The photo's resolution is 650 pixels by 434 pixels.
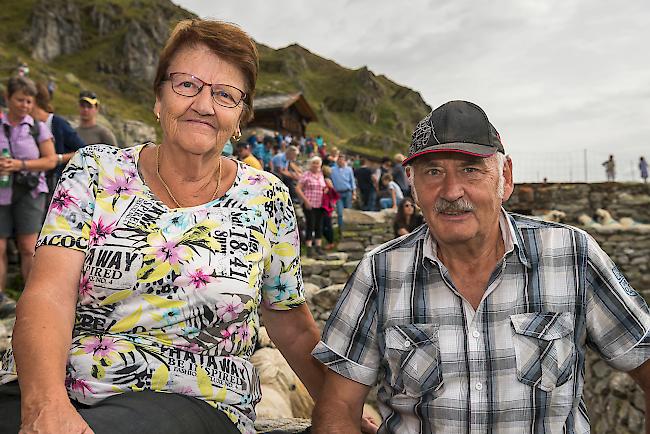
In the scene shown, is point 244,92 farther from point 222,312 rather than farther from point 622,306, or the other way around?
point 622,306

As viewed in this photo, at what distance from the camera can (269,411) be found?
400cm

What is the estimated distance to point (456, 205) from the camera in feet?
6.21

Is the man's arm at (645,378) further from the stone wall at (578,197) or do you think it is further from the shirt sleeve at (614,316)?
the stone wall at (578,197)

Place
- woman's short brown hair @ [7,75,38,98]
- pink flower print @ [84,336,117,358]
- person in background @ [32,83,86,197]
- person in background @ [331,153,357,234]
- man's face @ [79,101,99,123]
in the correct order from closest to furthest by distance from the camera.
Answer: pink flower print @ [84,336,117,358]
woman's short brown hair @ [7,75,38,98]
person in background @ [32,83,86,197]
man's face @ [79,101,99,123]
person in background @ [331,153,357,234]

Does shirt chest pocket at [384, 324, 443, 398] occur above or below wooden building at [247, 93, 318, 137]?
below

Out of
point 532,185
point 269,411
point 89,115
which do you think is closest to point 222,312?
point 269,411

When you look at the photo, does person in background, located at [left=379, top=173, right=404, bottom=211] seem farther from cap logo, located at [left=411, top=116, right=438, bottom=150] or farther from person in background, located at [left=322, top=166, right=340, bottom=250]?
cap logo, located at [left=411, top=116, right=438, bottom=150]

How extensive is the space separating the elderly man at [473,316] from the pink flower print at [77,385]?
762 mm

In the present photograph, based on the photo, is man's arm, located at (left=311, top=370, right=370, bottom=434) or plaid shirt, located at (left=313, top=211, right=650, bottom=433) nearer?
plaid shirt, located at (left=313, top=211, right=650, bottom=433)

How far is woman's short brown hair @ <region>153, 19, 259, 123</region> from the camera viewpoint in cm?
200

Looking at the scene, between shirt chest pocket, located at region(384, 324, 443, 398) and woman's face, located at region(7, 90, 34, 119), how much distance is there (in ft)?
12.0

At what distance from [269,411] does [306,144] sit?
2901 cm

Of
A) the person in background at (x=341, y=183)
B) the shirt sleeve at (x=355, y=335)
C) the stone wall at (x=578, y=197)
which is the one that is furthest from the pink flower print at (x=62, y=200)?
the stone wall at (x=578, y=197)

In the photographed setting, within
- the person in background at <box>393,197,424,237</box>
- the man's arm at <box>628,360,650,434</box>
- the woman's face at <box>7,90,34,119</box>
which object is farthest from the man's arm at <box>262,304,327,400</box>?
the person in background at <box>393,197,424,237</box>
